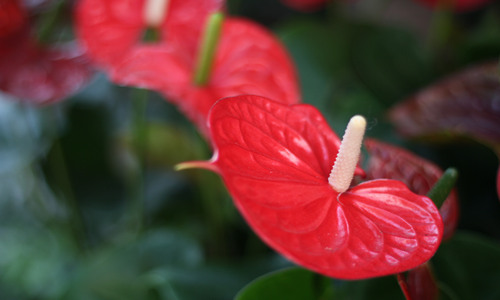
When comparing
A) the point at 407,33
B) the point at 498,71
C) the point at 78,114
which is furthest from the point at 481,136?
the point at 78,114

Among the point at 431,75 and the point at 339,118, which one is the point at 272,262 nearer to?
the point at 339,118

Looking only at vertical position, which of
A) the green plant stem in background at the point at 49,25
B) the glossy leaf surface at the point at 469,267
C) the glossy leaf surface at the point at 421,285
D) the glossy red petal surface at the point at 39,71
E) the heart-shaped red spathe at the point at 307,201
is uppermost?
the heart-shaped red spathe at the point at 307,201

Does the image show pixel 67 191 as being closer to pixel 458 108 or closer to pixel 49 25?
pixel 49 25

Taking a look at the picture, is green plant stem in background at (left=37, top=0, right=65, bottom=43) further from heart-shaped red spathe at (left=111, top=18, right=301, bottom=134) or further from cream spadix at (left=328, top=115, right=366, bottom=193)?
cream spadix at (left=328, top=115, right=366, bottom=193)

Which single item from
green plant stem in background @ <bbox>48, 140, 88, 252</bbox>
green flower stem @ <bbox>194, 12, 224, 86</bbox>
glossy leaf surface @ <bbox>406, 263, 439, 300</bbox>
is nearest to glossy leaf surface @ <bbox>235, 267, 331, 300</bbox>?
glossy leaf surface @ <bbox>406, 263, 439, 300</bbox>

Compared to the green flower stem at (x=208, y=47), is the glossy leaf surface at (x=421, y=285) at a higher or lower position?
lower

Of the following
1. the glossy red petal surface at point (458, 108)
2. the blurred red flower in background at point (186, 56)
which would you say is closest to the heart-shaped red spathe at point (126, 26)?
the blurred red flower in background at point (186, 56)

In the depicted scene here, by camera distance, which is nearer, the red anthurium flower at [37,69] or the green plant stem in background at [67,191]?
the red anthurium flower at [37,69]

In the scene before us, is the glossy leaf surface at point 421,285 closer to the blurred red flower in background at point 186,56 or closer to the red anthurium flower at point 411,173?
the red anthurium flower at point 411,173
